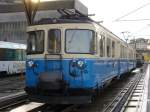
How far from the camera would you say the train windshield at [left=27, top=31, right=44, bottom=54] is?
43.5 ft

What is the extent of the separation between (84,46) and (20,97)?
502 centimetres

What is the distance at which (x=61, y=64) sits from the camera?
12.9 m

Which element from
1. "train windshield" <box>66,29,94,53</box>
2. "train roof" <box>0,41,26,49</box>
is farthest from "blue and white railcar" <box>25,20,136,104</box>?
"train roof" <box>0,41,26,49</box>

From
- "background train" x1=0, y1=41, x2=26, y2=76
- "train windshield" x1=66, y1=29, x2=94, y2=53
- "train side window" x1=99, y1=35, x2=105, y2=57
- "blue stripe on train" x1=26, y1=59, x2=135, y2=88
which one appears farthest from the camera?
"background train" x1=0, y1=41, x2=26, y2=76

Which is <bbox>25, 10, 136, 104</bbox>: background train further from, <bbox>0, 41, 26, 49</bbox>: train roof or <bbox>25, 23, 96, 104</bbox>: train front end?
<bbox>0, 41, 26, 49</bbox>: train roof

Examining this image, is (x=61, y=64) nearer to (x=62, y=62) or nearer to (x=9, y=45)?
(x=62, y=62)

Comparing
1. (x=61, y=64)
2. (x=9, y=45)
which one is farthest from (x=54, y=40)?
(x=9, y=45)

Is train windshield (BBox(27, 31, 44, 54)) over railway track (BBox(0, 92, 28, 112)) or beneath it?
over

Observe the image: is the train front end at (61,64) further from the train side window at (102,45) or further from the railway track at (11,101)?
the railway track at (11,101)

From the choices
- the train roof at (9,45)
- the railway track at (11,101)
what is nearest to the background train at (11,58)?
the train roof at (9,45)

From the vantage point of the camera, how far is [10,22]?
306ft

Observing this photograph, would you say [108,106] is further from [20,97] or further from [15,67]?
[15,67]

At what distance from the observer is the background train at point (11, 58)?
33.1 meters

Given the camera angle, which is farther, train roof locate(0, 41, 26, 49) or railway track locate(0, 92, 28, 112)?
train roof locate(0, 41, 26, 49)
